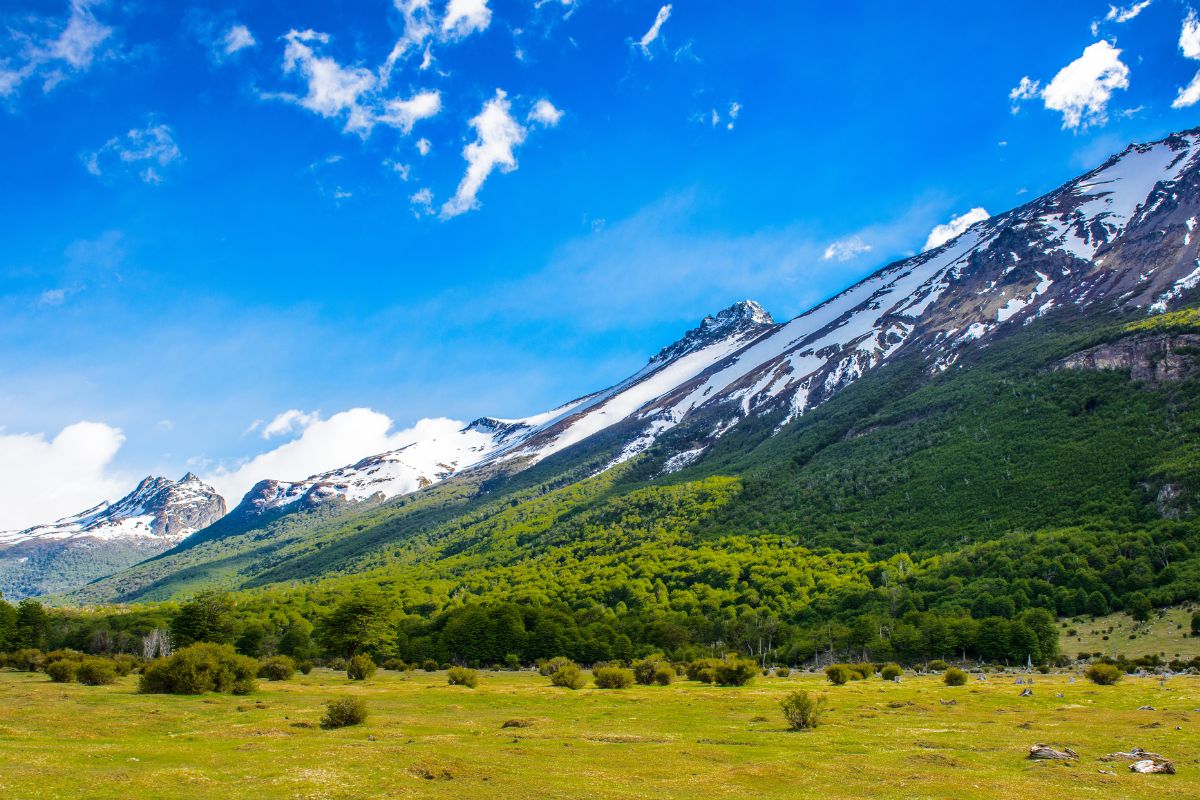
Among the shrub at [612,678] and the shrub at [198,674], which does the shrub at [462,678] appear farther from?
the shrub at [198,674]

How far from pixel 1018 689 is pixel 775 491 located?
12944 centimetres

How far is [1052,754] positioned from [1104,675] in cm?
3481

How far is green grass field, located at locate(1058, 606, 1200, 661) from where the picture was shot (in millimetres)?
73000

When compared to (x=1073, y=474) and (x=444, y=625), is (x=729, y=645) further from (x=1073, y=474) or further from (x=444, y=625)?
(x=1073, y=474)

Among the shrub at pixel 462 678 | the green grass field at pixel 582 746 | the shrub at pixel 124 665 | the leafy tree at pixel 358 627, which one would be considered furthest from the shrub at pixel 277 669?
the leafy tree at pixel 358 627

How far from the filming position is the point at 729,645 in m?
108

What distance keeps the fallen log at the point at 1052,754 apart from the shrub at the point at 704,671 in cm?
3904

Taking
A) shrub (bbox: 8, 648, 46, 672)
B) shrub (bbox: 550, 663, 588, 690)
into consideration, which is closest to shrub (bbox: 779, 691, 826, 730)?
shrub (bbox: 550, 663, 588, 690)

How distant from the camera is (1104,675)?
48844 millimetres

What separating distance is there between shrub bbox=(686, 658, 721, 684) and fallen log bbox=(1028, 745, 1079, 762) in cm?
3904

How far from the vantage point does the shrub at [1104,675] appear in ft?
160

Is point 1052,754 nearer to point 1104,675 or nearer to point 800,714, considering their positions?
point 800,714

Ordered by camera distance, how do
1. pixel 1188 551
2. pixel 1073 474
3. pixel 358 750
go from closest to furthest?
pixel 358 750 → pixel 1188 551 → pixel 1073 474

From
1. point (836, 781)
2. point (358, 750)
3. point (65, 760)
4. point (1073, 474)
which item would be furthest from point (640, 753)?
point (1073, 474)
